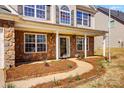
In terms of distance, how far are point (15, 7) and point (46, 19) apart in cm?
288

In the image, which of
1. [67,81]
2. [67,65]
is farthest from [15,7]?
[67,81]

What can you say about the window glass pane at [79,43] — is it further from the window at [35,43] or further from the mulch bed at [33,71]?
the mulch bed at [33,71]

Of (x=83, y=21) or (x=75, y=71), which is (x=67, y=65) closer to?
(x=75, y=71)

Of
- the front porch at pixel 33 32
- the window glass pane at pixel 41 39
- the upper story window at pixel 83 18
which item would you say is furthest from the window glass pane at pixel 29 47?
the upper story window at pixel 83 18

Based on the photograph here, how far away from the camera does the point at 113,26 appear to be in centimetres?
2588

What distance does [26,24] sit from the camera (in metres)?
13.4

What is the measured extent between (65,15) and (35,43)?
162 inches

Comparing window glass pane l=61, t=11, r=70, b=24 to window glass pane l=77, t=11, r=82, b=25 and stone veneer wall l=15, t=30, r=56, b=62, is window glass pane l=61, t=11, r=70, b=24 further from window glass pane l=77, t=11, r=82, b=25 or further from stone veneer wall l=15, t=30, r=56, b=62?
stone veneer wall l=15, t=30, r=56, b=62

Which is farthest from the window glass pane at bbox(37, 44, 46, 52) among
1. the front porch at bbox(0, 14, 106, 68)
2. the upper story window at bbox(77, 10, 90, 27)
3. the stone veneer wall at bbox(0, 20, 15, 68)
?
the upper story window at bbox(77, 10, 90, 27)

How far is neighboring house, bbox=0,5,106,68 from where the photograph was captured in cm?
1158

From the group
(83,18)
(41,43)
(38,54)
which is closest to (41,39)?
(41,43)

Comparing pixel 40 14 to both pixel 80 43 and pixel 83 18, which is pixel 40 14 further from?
pixel 83 18

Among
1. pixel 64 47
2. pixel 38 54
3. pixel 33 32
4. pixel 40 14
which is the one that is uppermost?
pixel 40 14

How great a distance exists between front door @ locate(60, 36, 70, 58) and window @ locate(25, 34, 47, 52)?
215 cm
